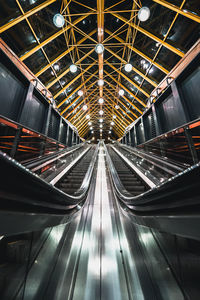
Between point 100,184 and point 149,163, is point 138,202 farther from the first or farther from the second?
point 100,184

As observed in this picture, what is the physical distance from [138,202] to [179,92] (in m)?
7.03

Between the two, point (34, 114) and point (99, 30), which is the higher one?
point (99, 30)

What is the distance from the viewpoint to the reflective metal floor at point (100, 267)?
1.24m

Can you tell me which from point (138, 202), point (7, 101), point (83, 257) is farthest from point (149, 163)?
point (7, 101)

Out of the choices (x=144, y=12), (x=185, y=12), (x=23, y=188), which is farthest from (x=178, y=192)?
(x=185, y=12)

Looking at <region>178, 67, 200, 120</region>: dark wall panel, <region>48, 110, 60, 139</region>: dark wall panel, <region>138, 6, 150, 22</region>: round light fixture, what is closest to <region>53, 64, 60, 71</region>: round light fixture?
<region>48, 110, 60, 139</region>: dark wall panel

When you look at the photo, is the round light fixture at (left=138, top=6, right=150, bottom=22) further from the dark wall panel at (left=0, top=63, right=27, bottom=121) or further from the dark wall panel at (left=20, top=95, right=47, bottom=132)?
the dark wall panel at (left=20, top=95, right=47, bottom=132)

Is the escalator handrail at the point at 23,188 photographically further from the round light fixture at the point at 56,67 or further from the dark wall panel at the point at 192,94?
the round light fixture at the point at 56,67

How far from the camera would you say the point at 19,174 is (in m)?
0.71

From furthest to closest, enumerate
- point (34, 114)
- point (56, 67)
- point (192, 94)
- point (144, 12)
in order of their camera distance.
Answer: point (56, 67)
point (34, 114)
point (192, 94)
point (144, 12)

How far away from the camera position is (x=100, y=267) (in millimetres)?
1602

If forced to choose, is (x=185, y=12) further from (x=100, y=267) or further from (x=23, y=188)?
(x=100, y=267)

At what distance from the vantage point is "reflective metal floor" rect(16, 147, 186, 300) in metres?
1.24

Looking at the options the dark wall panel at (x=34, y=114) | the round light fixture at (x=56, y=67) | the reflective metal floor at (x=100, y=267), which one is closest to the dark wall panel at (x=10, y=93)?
the dark wall panel at (x=34, y=114)
